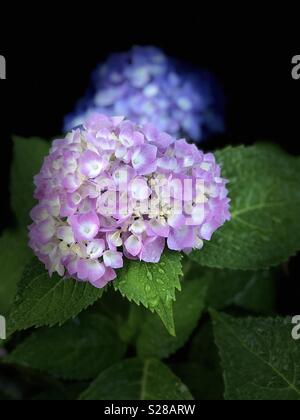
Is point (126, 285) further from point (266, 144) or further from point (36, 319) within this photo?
point (266, 144)

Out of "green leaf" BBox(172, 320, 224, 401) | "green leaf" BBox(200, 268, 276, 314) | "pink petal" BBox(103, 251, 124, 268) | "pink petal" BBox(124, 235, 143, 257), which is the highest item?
"pink petal" BBox(124, 235, 143, 257)

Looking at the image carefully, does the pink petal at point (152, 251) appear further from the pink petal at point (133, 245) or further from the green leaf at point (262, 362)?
the green leaf at point (262, 362)

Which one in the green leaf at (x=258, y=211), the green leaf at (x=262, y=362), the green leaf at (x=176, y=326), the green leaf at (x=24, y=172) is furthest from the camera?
the green leaf at (x=24, y=172)

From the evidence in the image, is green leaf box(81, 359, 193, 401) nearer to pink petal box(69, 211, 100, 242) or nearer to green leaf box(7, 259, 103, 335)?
green leaf box(7, 259, 103, 335)

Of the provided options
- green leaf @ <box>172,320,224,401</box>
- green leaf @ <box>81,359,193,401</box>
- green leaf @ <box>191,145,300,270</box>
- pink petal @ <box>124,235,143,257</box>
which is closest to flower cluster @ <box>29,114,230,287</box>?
pink petal @ <box>124,235,143,257</box>

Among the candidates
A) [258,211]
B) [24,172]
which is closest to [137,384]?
[258,211]

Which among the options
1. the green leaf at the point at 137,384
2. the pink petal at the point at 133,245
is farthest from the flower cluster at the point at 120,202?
the green leaf at the point at 137,384
